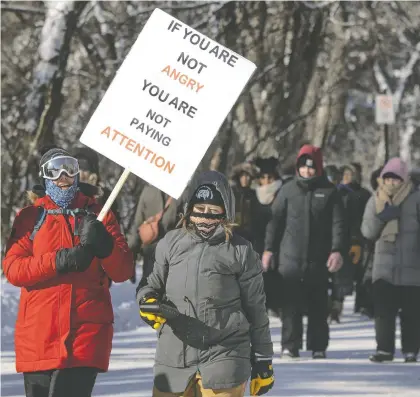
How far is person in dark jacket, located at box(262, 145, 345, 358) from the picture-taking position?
12.3 m

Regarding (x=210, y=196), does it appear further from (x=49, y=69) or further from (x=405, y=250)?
(x=49, y=69)

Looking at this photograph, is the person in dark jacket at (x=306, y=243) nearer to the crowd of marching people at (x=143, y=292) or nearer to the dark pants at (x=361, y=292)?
the dark pants at (x=361, y=292)

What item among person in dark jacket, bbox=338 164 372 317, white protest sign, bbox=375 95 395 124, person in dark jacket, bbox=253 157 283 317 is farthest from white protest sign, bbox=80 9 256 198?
white protest sign, bbox=375 95 395 124

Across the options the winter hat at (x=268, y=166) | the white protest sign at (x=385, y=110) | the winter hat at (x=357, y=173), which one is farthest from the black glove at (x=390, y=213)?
the white protest sign at (x=385, y=110)

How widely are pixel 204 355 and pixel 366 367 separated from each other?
5.32 metres

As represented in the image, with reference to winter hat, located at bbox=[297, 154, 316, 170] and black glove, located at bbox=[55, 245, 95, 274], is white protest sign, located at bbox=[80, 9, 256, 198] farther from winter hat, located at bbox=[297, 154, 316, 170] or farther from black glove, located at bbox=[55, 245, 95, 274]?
winter hat, located at bbox=[297, 154, 316, 170]

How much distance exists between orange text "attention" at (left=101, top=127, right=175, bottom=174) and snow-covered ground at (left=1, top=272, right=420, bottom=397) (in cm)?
316

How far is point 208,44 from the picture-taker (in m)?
6.90

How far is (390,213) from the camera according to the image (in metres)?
12.2

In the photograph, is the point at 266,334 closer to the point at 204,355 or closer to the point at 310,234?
the point at 204,355

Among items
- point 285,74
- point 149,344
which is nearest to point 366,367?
point 149,344

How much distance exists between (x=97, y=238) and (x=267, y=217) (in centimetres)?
677

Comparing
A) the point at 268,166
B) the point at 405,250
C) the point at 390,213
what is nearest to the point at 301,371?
the point at 405,250

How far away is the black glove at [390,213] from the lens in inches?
482
